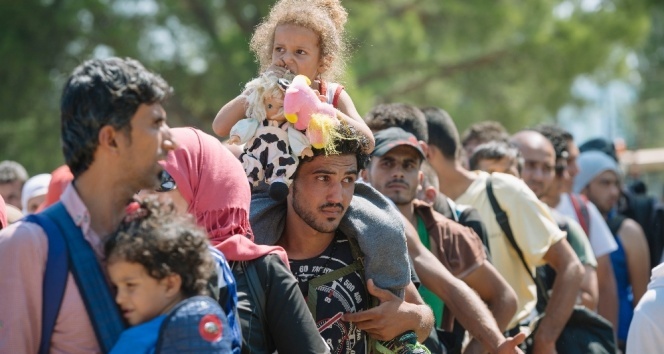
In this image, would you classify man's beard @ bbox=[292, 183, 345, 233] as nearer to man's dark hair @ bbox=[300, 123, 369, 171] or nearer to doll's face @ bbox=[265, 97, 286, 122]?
man's dark hair @ bbox=[300, 123, 369, 171]

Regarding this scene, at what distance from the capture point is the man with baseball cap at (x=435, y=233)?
5.39 m

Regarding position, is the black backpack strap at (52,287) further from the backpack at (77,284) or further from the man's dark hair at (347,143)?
the man's dark hair at (347,143)

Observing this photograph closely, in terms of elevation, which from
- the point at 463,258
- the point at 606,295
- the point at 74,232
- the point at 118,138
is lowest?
the point at 606,295

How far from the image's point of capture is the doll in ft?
13.3

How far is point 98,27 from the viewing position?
14.9 meters

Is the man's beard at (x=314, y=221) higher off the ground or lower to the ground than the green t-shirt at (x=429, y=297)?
higher

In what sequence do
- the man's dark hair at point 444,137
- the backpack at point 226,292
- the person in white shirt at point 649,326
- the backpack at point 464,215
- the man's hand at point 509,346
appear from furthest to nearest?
the man's dark hair at point 444,137
the backpack at point 464,215
the man's hand at point 509,346
the person in white shirt at point 649,326
the backpack at point 226,292

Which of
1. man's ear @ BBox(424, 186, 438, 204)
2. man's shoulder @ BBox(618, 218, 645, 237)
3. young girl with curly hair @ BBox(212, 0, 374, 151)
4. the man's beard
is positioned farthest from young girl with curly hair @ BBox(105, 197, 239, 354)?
man's shoulder @ BBox(618, 218, 645, 237)

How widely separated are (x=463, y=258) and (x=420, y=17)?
45.3ft

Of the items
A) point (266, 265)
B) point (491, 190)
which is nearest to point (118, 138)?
point (266, 265)

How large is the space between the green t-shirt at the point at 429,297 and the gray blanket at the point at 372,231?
1172 millimetres

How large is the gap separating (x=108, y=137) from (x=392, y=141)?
280cm

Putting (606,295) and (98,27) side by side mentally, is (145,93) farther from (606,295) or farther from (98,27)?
(98,27)

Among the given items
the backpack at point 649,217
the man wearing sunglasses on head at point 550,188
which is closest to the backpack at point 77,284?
the man wearing sunglasses on head at point 550,188
